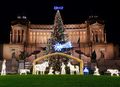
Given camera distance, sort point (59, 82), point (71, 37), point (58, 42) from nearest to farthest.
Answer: point (59, 82), point (58, 42), point (71, 37)

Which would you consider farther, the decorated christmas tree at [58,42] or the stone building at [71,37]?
the stone building at [71,37]

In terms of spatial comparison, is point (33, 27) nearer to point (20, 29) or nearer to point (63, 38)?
point (20, 29)

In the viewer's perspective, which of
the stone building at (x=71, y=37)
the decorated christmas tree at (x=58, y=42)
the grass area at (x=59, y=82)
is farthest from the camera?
the stone building at (x=71, y=37)

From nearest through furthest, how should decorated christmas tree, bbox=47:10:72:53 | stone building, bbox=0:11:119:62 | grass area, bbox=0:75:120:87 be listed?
grass area, bbox=0:75:120:87
decorated christmas tree, bbox=47:10:72:53
stone building, bbox=0:11:119:62

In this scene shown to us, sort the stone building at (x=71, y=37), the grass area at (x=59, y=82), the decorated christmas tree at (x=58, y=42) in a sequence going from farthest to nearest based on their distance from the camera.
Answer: the stone building at (x=71, y=37), the decorated christmas tree at (x=58, y=42), the grass area at (x=59, y=82)

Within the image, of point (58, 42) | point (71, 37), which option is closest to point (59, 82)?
point (58, 42)

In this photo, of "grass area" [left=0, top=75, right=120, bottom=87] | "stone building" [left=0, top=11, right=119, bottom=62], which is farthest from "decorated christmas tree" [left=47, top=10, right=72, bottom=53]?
"grass area" [left=0, top=75, right=120, bottom=87]

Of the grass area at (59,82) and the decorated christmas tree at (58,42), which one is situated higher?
the decorated christmas tree at (58,42)

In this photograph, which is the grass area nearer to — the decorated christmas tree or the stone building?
the decorated christmas tree

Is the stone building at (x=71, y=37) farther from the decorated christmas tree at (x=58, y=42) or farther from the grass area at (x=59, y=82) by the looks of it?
the grass area at (x=59, y=82)

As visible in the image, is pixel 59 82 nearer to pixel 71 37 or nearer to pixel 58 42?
pixel 58 42

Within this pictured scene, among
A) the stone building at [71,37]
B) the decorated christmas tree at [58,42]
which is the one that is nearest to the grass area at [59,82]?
the decorated christmas tree at [58,42]

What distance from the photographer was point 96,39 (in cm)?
12188

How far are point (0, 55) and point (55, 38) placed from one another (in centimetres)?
3994
